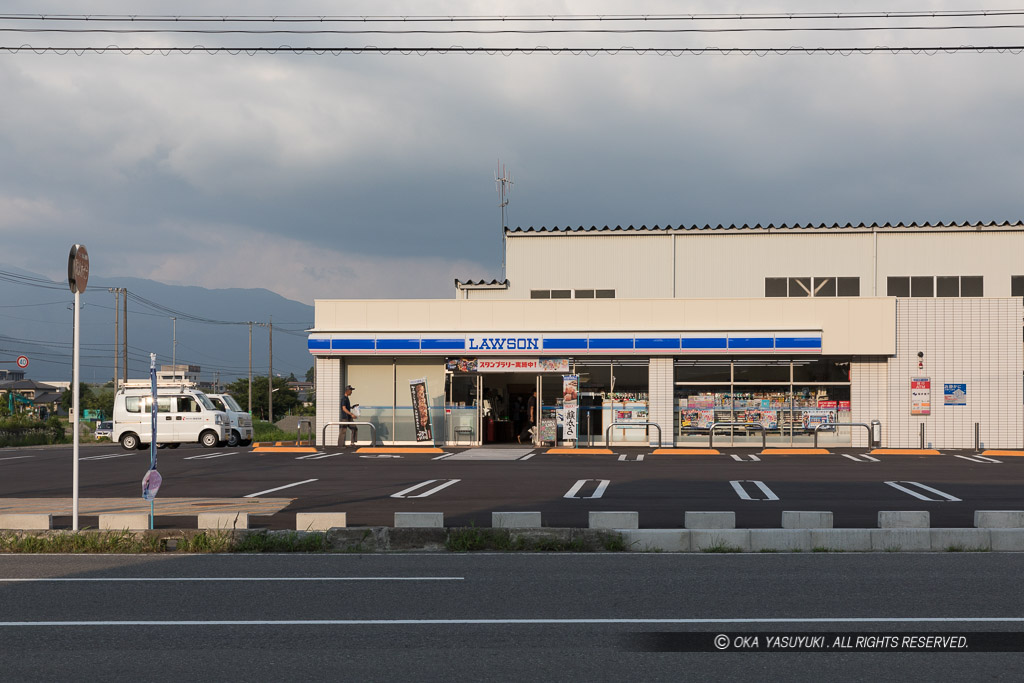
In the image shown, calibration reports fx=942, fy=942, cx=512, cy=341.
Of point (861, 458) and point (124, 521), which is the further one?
point (861, 458)

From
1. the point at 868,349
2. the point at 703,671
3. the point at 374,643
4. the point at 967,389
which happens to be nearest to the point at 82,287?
the point at 374,643

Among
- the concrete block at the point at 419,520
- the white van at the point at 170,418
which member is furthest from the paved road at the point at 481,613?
the white van at the point at 170,418

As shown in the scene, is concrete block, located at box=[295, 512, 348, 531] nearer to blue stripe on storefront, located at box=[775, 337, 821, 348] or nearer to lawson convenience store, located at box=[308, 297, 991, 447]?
lawson convenience store, located at box=[308, 297, 991, 447]

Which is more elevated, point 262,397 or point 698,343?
point 698,343

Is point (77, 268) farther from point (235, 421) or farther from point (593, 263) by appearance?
point (593, 263)

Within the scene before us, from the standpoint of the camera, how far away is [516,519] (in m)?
11.0

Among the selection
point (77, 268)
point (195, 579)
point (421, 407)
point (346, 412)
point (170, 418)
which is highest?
point (77, 268)

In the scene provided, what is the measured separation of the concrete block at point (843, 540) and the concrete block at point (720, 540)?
726 millimetres

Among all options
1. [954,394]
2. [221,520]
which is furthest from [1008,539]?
[954,394]

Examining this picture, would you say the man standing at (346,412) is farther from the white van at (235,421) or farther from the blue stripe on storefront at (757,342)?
the blue stripe on storefront at (757,342)

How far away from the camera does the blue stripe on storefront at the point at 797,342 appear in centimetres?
2856

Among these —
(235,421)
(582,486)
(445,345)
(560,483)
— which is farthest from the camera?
(235,421)

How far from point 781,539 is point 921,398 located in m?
20.4

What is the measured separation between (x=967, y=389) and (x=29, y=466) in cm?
2644
